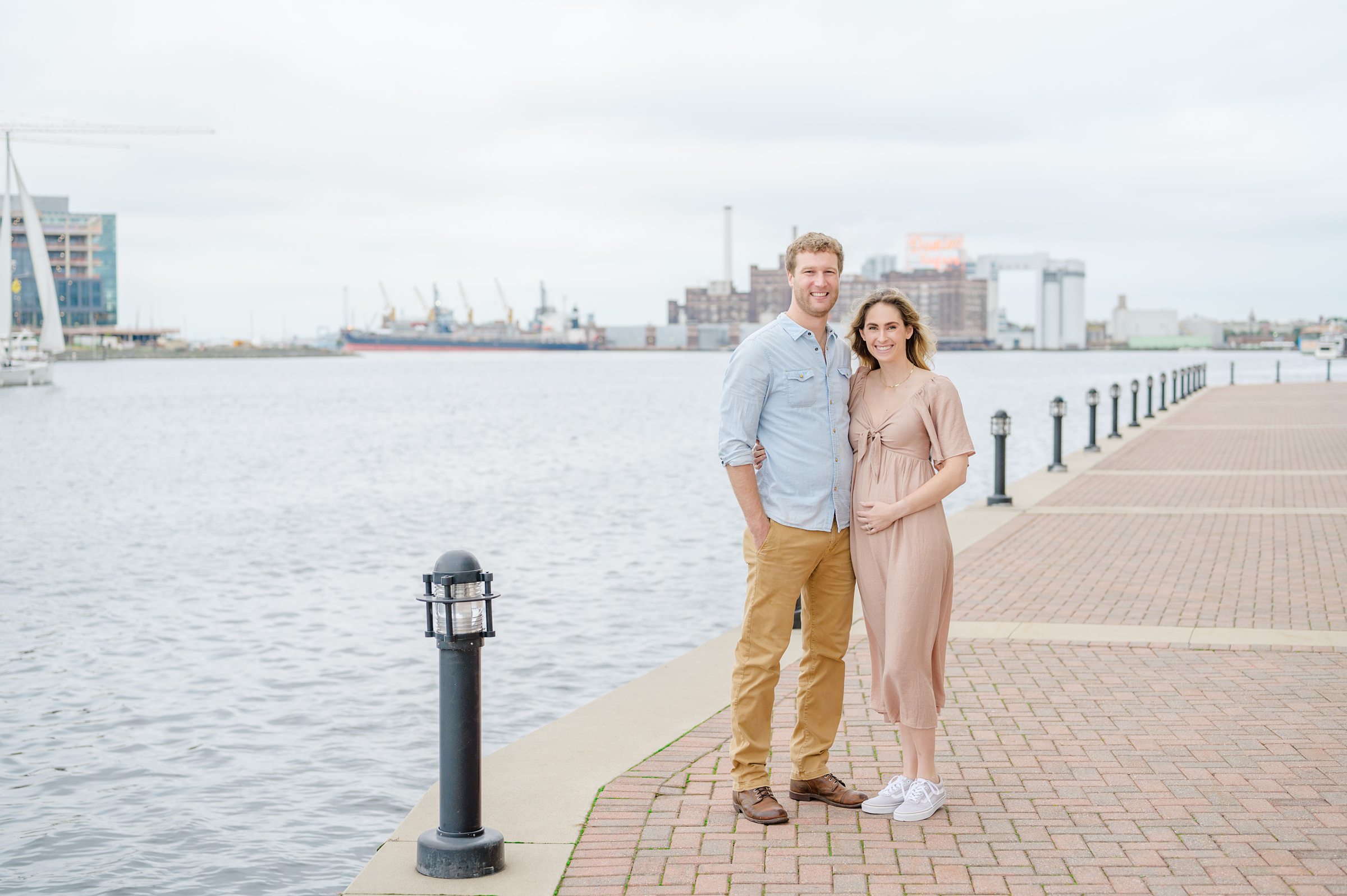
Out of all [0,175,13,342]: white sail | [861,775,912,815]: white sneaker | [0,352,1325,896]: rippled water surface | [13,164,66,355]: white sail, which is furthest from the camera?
[13,164,66,355]: white sail

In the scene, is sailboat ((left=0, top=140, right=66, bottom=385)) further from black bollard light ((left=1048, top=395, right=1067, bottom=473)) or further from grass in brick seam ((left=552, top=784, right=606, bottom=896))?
grass in brick seam ((left=552, top=784, right=606, bottom=896))

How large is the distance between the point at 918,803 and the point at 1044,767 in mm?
892

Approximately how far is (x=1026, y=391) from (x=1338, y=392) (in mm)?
27506

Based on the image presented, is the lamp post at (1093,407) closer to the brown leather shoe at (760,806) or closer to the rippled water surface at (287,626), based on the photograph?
the rippled water surface at (287,626)

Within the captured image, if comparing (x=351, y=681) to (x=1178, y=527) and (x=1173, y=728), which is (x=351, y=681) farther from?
(x=1178, y=527)

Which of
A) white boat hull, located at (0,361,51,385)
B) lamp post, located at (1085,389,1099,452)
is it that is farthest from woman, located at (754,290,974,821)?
white boat hull, located at (0,361,51,385)

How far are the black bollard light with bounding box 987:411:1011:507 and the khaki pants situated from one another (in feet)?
33.8

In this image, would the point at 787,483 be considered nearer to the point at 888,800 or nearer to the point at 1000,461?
the point at 888,800

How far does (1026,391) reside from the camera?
7475 centimetres

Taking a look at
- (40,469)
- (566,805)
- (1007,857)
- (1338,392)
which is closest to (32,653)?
(566,805)

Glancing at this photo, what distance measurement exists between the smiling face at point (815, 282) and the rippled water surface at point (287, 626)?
93.3 inches

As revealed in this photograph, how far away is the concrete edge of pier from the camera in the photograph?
447 centimetres

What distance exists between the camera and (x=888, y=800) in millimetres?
4930

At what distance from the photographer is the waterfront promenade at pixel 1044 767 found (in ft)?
14.4
